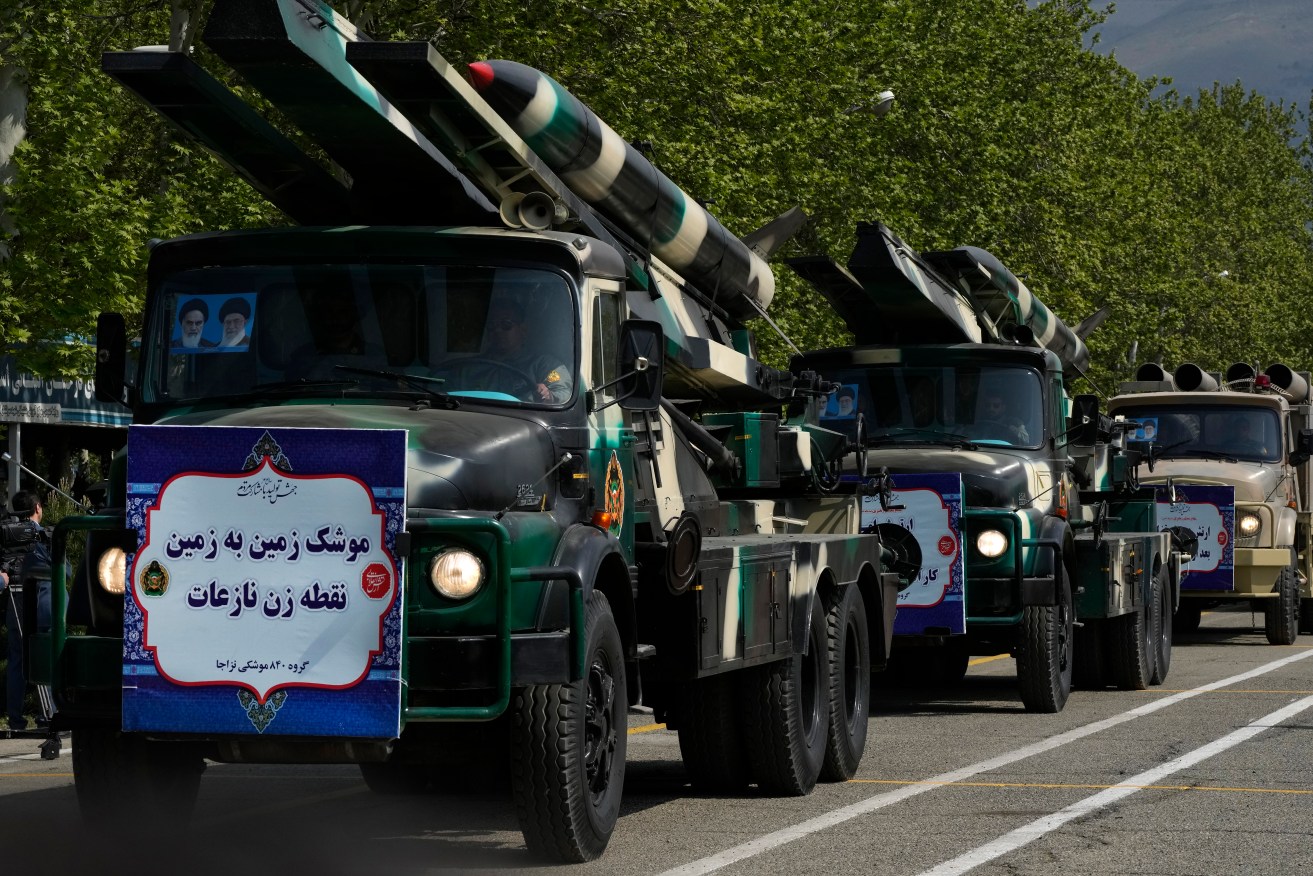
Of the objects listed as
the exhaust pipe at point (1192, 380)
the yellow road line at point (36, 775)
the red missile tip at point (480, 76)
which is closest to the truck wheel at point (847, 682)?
the red missile tip at point (480, 76)

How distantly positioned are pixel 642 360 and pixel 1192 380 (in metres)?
17.6

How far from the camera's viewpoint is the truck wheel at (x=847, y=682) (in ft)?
40.8

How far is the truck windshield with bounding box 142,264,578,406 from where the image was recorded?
372 inches

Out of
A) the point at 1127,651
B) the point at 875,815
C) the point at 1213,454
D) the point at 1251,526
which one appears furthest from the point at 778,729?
the point at 1213,454

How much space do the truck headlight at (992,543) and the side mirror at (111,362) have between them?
26.1ft

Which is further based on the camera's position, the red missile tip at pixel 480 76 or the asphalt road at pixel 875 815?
the red missile tip at pixel 480 76

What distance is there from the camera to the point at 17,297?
966 inches

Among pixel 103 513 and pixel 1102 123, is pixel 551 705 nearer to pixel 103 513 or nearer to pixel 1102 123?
pixel 103 513

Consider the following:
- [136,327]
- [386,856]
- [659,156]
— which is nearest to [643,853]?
[386,856]

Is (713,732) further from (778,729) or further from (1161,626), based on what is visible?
(1161,626)

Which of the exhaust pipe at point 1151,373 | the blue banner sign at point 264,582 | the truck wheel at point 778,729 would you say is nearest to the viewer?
the blue banner sign at point 264,582

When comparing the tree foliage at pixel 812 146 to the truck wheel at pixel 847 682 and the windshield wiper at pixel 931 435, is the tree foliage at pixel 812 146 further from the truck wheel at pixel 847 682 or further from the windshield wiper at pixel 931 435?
the truck wheel at pixel 847 682

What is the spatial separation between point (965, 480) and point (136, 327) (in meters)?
20.9

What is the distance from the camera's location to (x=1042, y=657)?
1638cm
